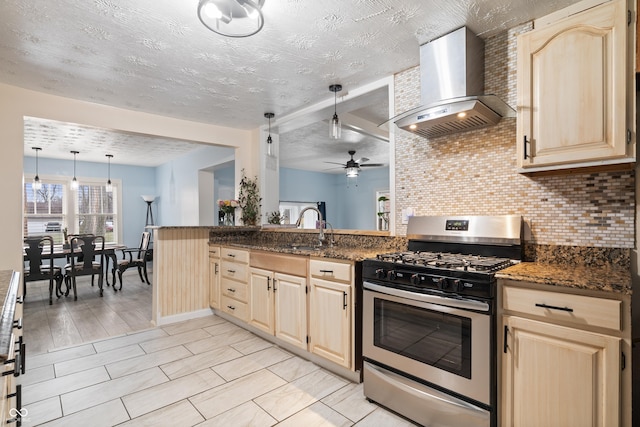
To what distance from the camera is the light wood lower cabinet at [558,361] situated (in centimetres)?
132

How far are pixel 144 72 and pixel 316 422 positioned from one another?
2.83 metres

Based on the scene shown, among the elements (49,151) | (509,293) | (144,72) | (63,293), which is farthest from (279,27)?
(49,151)

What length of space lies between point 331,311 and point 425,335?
0.74 meters

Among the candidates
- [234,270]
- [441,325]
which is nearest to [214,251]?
[234,270]

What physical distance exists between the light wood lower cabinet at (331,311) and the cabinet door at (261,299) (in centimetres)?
54

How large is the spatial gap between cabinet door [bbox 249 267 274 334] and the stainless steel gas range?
1078 mm

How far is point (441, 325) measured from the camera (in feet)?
5.81

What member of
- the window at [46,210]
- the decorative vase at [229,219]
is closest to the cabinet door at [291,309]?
the decorative vase at [229,219]

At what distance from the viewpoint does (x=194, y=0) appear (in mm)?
1798

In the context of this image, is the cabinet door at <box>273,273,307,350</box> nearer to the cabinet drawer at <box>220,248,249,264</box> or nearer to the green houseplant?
the cabinet drawer at <box>220,248,249,264</box>

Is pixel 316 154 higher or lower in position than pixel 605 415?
higher

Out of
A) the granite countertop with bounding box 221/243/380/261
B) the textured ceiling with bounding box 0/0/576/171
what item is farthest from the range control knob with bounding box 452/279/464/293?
the textured ceiling with bounding box 0/0/576/171

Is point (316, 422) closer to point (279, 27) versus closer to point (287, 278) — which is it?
point (287, 278)

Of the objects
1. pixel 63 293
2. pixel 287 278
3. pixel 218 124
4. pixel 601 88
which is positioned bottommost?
pixel 63 293
